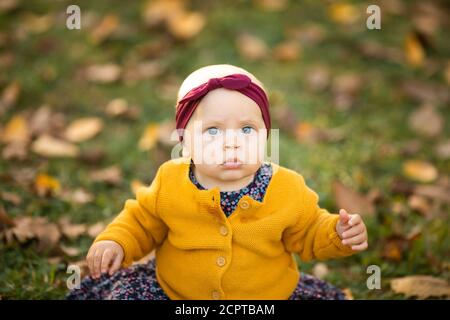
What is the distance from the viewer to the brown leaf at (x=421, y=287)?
1.96 meters

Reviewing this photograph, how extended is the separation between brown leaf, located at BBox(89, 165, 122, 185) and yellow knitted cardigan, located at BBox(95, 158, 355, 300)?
0.83 metres

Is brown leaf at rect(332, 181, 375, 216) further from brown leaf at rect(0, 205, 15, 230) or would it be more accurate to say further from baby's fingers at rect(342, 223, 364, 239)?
brown leaf at rect(0, 205, 15, 230)

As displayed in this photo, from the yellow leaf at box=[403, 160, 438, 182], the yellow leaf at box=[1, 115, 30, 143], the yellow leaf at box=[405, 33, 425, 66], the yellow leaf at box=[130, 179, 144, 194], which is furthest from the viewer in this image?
the yellow leaf at box=[405, 33, 425, 66]

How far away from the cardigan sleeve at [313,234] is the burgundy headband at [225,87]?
276mm

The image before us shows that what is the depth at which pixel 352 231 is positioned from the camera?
1584mm

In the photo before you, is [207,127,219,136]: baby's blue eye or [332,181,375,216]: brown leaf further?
[332,181,375,216]: brown leaf

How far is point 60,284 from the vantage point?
76.5 inches

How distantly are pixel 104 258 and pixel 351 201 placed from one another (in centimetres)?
111

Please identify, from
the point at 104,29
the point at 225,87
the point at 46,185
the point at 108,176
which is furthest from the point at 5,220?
the point at 104,29

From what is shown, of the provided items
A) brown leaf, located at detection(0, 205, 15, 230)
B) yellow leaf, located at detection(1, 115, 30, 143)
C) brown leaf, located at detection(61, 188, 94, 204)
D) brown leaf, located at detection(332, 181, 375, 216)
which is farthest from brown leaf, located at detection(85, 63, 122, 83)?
brown leaf, located at detection(332, 181, 375, 216)

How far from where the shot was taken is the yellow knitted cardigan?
164 centimetres

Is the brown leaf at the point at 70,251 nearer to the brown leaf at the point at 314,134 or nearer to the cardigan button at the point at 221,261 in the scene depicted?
the cardigan button at the point at 221,261
